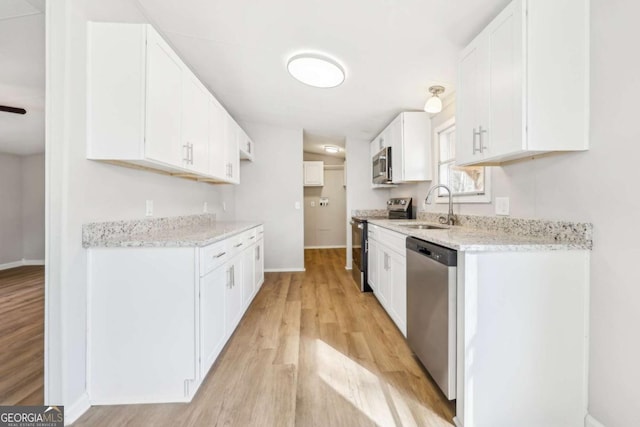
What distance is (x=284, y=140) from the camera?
14.1 ft

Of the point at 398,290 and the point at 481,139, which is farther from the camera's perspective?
the point at 398,290

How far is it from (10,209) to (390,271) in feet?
20.4

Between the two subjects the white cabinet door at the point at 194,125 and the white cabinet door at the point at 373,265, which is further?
the white cabinet door at the point at 373,265

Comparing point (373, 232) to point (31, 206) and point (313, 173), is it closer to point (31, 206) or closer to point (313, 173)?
point (313, 173)

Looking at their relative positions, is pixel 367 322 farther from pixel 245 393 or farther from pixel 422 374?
pixel 245 393

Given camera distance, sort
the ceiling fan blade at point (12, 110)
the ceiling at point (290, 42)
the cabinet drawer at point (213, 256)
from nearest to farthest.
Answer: the cabinet drawer at point (213, 256) < the ceiling at point (290, 42) < the ceiling fan blade at point (12, 110)

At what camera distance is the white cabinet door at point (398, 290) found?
2.00 metres

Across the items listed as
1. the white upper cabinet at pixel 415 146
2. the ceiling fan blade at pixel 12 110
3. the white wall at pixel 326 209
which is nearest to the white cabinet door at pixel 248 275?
the white upper cabinet at pixel 415 146

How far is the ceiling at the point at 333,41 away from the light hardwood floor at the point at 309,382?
87.6 inches

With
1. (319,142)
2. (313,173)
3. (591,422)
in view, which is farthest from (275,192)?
(591,422)

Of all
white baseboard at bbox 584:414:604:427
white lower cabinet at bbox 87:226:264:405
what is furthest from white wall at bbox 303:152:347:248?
white baseboard at bbox 584:414:604:427

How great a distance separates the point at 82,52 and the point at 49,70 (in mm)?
205

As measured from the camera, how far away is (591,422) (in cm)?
120

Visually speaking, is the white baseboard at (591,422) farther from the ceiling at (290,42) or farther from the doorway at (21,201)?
the doorway at (21,201)
